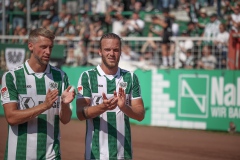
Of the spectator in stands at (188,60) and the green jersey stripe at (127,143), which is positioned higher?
the spectator in stands at (188,60)

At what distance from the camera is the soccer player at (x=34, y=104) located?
566 centimetres

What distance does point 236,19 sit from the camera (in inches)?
712

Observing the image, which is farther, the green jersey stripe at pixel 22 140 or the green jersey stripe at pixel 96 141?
the green jersey stripe at pixel 96 141

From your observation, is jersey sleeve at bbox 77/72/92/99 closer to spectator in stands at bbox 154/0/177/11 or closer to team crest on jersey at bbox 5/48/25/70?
team crest on jersey at bbox 5/48/25/70

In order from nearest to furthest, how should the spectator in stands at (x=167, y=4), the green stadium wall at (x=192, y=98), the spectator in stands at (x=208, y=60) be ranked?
1. the green stadium wall at (x=192, y=98)
2. the spectator in stands at (x=208, y=60)
3. the spectator in stands at (x=167, y=4)

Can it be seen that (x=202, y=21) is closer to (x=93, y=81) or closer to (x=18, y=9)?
(x=18, y=9)

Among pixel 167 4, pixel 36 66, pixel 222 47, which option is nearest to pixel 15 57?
pixel 167 4

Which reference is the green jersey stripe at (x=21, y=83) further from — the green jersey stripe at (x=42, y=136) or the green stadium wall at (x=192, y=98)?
the green stadium wall at (x=192, y=98)

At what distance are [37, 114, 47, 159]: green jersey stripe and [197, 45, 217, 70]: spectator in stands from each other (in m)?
12.0

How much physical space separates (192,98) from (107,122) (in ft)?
38.1

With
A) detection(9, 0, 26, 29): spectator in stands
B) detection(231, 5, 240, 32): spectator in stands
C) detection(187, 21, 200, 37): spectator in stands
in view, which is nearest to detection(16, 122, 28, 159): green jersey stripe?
detection(231, 5, 240, 32): spectator in stands

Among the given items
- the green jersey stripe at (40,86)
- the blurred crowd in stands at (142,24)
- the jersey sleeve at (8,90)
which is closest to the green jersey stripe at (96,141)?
the green jersey stripe at (40,86)

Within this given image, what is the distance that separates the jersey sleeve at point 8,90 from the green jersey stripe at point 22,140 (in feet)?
0.90

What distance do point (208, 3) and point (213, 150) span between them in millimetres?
10173
